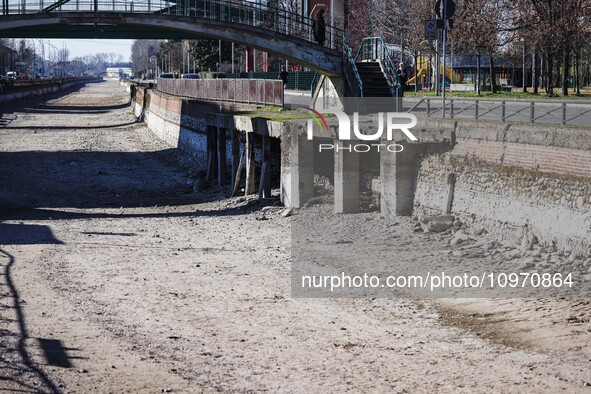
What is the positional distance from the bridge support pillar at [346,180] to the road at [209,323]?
107cm

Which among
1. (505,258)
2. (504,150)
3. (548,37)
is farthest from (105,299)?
(548,37)

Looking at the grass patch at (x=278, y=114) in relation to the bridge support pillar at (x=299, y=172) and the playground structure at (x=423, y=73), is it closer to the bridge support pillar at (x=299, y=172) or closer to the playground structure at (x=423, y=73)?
the bridge support pillar at (x=299, y=172)

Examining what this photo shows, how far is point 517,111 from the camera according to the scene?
23.3 metres

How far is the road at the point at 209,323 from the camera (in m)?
14.0

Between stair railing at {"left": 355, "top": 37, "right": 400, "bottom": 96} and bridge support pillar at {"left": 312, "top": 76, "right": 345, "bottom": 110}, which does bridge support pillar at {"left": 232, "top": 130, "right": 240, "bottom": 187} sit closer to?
bridge support pillar at {"left": 312, "top": 76, "right": 345, "bottom": 110}

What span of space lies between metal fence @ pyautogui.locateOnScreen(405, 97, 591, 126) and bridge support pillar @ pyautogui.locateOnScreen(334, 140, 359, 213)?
7.53 ft

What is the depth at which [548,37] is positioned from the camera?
46.4 metres

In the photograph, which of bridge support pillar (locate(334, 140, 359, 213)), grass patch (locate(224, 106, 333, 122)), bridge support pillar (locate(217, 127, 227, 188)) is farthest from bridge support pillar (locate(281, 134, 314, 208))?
bridge support pillar (locate(217, 127, 227, 188))

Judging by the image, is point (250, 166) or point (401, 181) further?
point (250, 166)

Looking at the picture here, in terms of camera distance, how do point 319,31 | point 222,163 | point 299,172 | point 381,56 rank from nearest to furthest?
point 299,172 → point 222,163 → point 381,56 → point 319,31

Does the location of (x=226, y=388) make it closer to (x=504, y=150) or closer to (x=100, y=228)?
(x=504, y=150)

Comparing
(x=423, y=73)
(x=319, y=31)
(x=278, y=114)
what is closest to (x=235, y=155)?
(x=278, y=114)

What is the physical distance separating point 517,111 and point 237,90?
86.4 ft

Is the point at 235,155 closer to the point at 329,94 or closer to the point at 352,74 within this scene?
the point at 352,74
